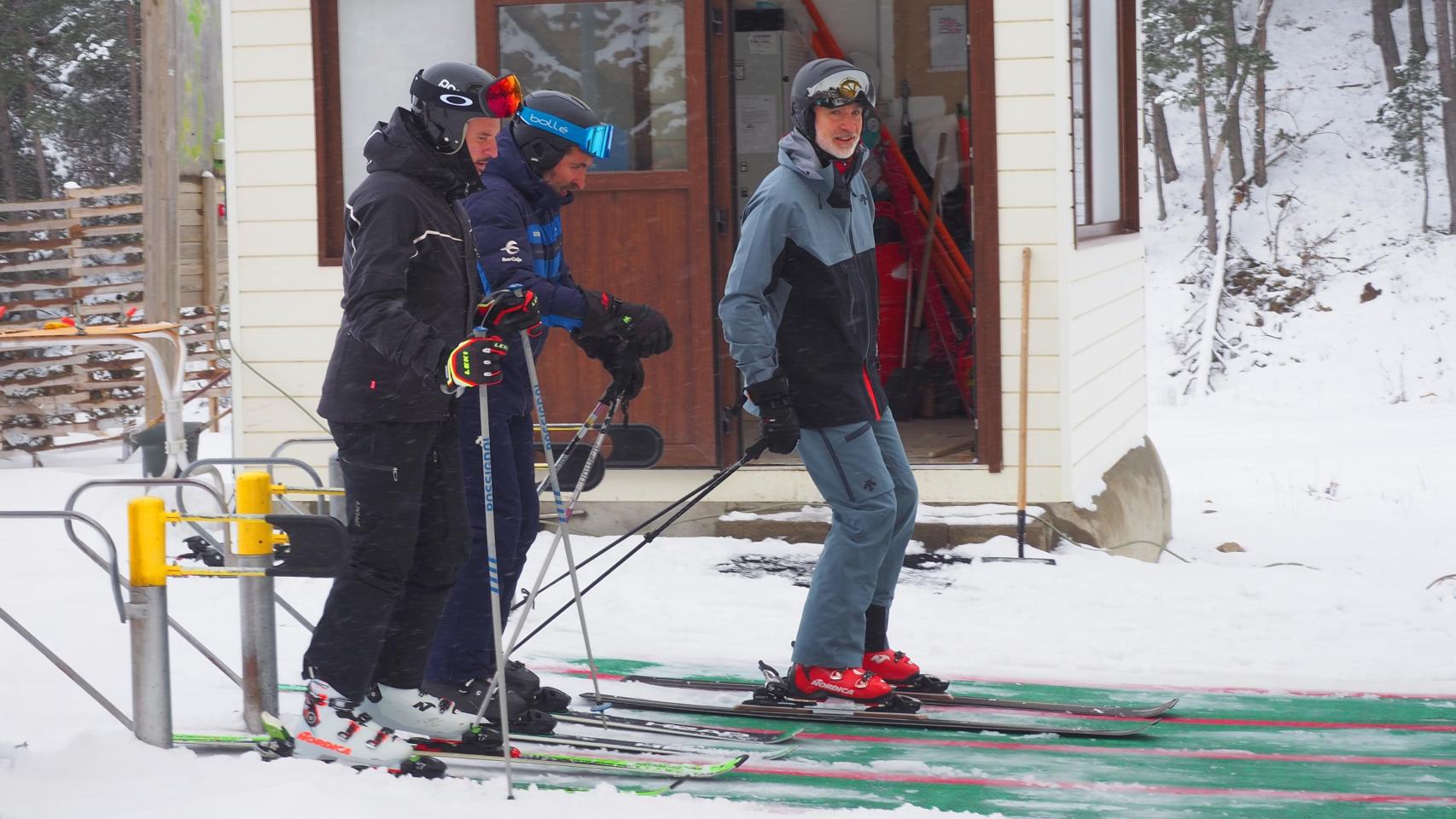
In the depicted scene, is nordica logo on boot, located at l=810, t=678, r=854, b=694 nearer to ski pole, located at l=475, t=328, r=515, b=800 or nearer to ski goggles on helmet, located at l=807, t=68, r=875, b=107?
ski pole, located at l=475, t=328, r=515, b=800

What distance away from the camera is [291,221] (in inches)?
304

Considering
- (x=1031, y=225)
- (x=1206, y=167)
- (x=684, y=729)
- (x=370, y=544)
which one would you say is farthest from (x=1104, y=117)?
(x=1206, y=167)

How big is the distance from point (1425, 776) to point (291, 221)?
18.9 feet

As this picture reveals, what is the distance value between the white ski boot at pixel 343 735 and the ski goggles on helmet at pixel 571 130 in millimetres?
1689

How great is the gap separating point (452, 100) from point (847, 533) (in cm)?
180

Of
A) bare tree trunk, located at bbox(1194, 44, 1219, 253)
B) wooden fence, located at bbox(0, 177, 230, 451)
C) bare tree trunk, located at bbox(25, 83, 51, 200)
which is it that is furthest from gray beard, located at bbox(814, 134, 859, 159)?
bare tree trunk, located at bbox(25, 83, 51, 200)

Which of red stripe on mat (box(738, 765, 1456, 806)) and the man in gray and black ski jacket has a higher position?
the man in gray and black ski jacket

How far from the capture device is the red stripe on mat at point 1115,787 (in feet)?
13.1

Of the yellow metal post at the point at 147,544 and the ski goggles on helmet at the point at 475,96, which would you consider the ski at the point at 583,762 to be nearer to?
the yellow metal post at the point at 147,544

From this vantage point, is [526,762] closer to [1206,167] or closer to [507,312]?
[507,312]

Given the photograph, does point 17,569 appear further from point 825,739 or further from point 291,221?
point 825,739

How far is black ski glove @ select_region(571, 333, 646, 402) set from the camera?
186 inches

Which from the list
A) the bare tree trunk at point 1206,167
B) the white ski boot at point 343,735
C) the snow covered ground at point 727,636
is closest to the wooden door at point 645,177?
the snow covered ground at point 727,636

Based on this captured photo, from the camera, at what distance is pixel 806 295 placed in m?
4.77
